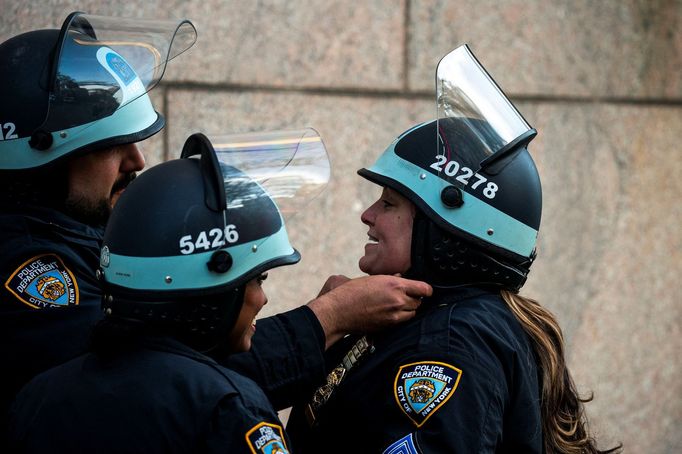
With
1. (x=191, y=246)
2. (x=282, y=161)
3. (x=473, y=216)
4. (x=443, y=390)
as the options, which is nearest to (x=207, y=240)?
(x=191, y=246)

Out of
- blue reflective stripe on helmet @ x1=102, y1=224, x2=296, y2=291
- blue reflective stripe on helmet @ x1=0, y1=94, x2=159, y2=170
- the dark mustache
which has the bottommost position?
blue reflective stripe on helmet @ x1=102, y1=224, x2=296, y2=291

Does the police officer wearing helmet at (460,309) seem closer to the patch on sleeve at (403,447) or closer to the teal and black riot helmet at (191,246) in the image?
the patch on sleeve at (403,447)

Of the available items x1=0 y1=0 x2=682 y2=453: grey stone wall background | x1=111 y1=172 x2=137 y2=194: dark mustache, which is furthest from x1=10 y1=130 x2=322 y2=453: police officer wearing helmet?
x1=0 y1=0 x2=682 y2=453: grey stone wall background

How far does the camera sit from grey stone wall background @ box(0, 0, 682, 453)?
442cm

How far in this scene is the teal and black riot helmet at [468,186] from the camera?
2.67 m

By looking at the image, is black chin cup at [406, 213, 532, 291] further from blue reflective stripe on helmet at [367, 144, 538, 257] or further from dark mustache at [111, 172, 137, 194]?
dark mustache at [111, 172, 137, 194]

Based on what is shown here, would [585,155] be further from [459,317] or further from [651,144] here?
[459,317]

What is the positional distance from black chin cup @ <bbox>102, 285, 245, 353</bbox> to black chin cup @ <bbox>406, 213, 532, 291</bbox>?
2.07 feet

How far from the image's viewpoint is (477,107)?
2.77 metres

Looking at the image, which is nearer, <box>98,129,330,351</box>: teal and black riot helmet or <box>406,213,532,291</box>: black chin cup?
<box>98,129,330,351</box>: teal and black riot helmet

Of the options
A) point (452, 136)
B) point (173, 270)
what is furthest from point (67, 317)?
point (452, 136)

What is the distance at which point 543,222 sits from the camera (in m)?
5.25

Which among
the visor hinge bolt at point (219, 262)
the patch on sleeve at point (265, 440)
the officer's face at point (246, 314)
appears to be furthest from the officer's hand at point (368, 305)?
the patch on sleeve at point (265, 440)

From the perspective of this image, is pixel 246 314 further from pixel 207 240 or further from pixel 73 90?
pixel 73 90
